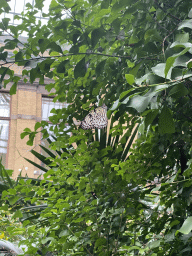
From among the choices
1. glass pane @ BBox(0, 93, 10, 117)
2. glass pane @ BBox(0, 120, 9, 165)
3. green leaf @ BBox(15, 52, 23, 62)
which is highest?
glass pane @ BBox(0, 93, 10, 117)

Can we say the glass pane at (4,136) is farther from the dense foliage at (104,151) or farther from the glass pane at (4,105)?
the dense foliage at (104,151)


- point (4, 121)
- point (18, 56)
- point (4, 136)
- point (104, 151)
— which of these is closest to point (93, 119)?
point (104, 151)

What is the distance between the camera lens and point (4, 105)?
8.24m

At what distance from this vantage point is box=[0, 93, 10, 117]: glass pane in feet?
26.8

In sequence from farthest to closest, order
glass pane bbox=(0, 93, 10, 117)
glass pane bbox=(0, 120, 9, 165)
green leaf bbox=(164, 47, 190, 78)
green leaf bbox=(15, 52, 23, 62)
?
glass pane bbox=(0, 93, 10, 117)
glass pane bbox=(0, 120, 9, 165)
green leaf bbox=(15, 52, 23, 62)
green leaf bbox=(164, 47, 190, 78)

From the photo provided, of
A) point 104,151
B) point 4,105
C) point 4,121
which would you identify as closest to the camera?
point 104,151

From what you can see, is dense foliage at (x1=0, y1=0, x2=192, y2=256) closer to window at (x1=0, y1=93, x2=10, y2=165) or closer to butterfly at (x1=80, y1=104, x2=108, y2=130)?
butterfly at (x1=80, y1=104, x2=108, y2=130)

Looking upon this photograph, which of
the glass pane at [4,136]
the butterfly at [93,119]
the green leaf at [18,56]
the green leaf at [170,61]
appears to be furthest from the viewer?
the glass pane at [4,136]

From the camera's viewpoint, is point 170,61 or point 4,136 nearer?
point 170,61

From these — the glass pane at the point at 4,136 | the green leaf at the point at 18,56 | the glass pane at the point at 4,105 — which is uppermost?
the glass pane at the point at 4,105

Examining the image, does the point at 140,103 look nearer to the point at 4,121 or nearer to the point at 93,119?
the point at 93,119

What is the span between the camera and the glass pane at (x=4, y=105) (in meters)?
8.18

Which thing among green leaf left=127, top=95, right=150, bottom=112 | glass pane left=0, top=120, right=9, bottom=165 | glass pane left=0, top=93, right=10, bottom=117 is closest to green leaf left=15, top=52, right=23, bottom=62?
green leaf left=127, top=95, right=150, bottom=112

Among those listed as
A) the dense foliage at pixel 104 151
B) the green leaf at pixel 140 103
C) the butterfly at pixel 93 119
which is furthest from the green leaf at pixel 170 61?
the butterfly at pixel 93 119
